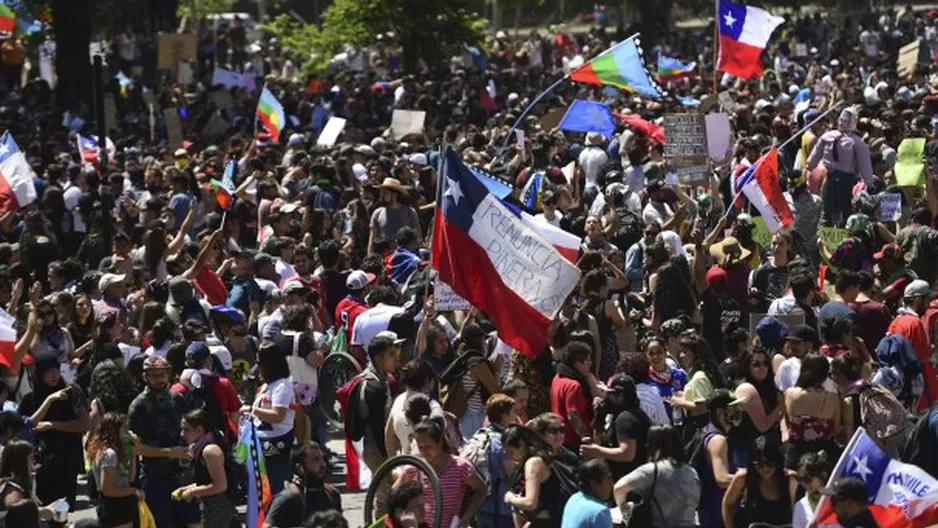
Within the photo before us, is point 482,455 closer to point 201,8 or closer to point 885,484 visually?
point 885,484

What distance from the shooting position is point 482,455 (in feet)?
37.6

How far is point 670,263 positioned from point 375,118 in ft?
56.0

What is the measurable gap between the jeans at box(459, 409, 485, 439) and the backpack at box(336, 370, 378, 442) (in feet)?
1.84

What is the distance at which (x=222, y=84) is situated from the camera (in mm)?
34375

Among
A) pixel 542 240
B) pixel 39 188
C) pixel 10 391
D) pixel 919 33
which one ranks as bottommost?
pixel 919 33

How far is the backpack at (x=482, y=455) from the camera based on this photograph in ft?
37.6

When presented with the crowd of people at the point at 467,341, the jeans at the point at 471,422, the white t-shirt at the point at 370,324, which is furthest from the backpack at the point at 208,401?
the white t-shirt at the point at 370,324

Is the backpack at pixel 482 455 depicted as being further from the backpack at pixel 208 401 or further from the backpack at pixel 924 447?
the backpack at pixel 924 447

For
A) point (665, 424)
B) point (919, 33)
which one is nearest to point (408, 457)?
point (665, 424)

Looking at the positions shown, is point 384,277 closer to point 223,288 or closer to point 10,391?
point 223,288

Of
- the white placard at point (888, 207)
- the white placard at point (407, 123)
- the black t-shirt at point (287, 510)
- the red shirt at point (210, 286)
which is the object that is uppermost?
the black t-shirt at point (287, 510)

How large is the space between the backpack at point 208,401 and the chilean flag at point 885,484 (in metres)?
4.39

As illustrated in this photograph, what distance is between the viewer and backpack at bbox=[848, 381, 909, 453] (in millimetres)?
12031

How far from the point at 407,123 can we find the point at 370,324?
506 inches
